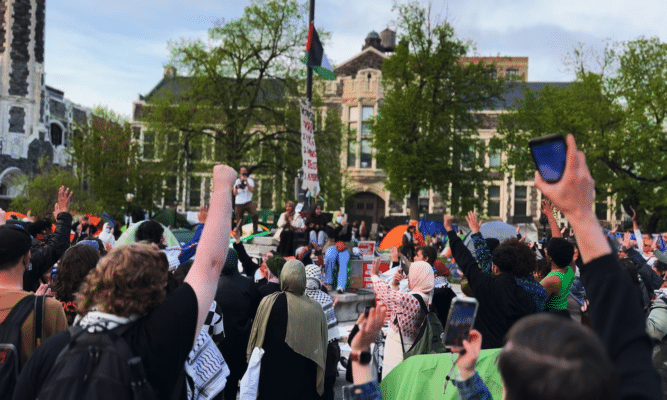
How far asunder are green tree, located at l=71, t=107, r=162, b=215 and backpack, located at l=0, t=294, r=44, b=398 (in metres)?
32.1

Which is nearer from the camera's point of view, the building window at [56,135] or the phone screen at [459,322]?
the phone screen at [459,322]

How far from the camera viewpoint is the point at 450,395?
373cm

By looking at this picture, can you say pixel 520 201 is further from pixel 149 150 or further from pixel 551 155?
pixel 551 155

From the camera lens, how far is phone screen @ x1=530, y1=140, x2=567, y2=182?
1.83 m

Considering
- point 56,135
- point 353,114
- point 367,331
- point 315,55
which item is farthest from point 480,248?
point 56,135

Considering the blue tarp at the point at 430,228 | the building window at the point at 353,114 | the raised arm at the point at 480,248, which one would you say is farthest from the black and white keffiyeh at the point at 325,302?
the building window at the point at 353,114

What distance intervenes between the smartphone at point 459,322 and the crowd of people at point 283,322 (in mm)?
26

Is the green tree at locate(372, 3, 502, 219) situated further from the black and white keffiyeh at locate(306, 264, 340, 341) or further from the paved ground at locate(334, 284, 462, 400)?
the black and white keffiyeh at locate(306, 264, 340, 341)

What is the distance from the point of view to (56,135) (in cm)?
4903

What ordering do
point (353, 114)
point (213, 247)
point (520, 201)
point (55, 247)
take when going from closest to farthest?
point (213, 247) < point (55, 247) < point (353, 114) < point (520, 201)

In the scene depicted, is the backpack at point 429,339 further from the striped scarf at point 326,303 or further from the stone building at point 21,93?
the stone building at point 21,93

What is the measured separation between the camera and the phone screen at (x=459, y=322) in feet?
7.30

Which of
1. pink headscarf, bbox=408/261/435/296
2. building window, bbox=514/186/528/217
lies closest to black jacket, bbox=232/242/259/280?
pink headscarf, bbox=408/261/435/296

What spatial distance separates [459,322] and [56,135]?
169ft
